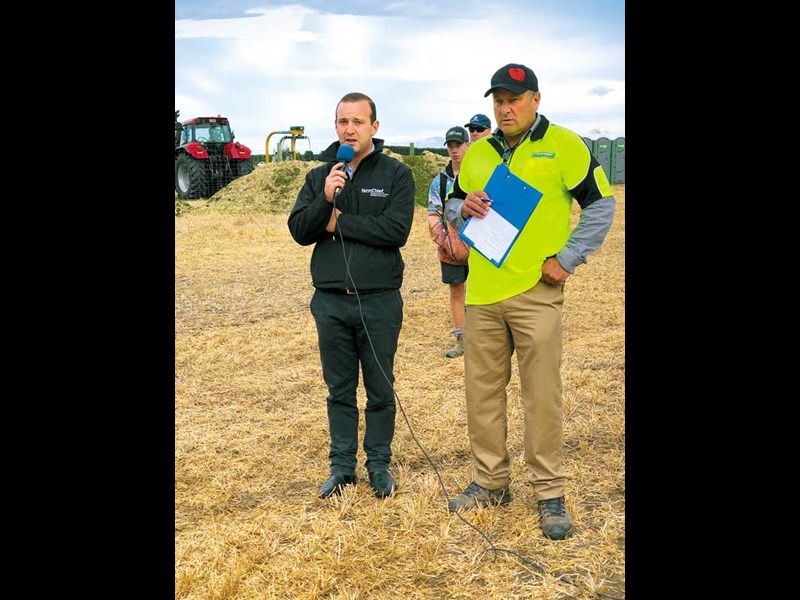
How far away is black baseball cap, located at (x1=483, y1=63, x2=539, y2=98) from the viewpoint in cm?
352

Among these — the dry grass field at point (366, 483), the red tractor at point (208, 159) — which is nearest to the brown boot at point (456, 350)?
the dry grass field at point (366, 483)

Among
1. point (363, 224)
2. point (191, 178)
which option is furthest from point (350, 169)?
point (191, 178)

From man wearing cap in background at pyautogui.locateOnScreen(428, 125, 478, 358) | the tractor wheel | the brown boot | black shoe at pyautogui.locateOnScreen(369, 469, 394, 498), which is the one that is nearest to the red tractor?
the tractor wheel

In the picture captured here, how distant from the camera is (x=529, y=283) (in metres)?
3.67

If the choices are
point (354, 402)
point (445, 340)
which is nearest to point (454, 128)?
point (445, 340)

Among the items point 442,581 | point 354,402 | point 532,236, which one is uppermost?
point 532,236

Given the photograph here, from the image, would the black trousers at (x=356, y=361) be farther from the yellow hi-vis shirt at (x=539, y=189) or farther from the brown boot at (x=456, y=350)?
the brown boot at (x=456, y=350)

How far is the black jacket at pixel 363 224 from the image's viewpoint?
3980mm

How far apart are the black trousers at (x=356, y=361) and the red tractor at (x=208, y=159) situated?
2172cm

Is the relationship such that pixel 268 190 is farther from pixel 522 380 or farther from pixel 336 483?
pixel 522 380

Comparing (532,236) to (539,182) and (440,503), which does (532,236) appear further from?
(440,503)
